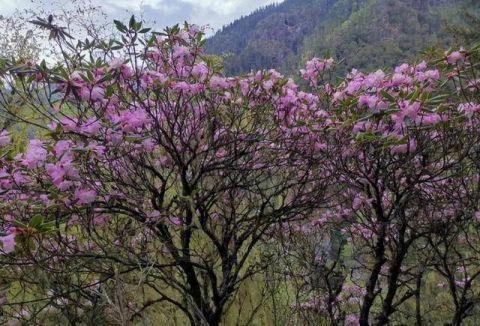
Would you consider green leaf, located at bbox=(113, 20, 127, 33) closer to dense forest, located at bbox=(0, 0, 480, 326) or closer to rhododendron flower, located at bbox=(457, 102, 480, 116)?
dense forest, located at bbox=(0, 0, 480, 326)

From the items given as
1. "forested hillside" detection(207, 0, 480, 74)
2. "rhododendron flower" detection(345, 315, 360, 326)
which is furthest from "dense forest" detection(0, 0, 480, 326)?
"forested hillside" detection(207, 0, 480, 74)

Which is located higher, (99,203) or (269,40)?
(269,40)

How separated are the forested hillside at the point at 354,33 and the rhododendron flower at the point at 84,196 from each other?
13.8 metres

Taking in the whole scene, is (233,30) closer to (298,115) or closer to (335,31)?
(335,31)

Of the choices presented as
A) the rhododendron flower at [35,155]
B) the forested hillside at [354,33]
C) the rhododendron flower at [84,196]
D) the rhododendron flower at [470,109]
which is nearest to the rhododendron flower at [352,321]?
the rhododendron flower at [470,109]

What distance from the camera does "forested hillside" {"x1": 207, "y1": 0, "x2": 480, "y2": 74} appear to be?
6094 cm

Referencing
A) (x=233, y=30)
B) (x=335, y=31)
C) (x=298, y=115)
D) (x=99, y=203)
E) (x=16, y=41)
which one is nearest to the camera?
(x=99, y=203)

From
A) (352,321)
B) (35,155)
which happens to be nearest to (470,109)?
(35,155)

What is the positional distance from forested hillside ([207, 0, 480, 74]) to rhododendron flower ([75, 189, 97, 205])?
1383 cm

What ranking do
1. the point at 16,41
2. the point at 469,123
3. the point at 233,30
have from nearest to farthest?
the point at 469,123 < the point at 16,41 < the point at 233,30

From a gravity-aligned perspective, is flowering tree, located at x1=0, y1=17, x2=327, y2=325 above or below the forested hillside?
below

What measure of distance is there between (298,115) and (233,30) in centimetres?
14890

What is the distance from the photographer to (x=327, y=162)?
305 centimetres

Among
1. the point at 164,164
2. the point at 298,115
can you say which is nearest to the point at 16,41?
the point at 164,164
